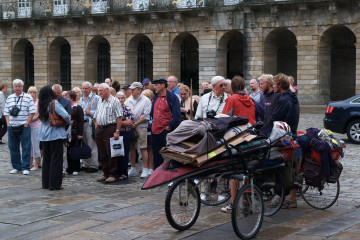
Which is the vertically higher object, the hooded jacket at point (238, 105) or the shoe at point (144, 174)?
the hooded jacket at point (238, 105)

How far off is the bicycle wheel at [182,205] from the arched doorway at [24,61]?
111 feet

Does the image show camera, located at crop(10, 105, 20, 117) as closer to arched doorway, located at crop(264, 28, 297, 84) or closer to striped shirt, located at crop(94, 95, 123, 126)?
striped shirt, located at crop(94, 95, 123, 126)

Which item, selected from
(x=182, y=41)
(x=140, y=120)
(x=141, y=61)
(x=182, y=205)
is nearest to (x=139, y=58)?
(x=141, y=61)

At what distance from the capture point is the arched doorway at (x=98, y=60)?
37.2 metres

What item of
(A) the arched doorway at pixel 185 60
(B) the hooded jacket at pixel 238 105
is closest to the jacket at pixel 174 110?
(B) the hooded jacket at pixel 238 105

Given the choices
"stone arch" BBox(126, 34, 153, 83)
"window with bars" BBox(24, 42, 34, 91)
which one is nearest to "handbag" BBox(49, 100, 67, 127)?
"stone arch" BBox(126, 34, 153, 83)

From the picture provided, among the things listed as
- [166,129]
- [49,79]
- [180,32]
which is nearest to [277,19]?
[180,32]

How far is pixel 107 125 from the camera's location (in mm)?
11281

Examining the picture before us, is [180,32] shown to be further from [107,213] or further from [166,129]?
[107,213]

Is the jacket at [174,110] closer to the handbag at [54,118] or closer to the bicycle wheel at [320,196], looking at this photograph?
the handbag at [54,118]

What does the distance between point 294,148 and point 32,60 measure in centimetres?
3543

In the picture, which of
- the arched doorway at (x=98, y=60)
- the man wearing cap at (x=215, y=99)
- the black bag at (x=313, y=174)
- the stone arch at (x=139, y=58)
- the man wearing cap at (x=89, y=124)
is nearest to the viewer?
the black bag at (x=313, y=174)

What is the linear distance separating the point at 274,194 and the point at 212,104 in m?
2.11

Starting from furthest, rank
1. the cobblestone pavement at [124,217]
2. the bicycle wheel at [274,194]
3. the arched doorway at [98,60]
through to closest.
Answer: the arched doorway at [98,60] < the bicycle wheel at [274,194] < the cobblestone pavement at [124,217]
